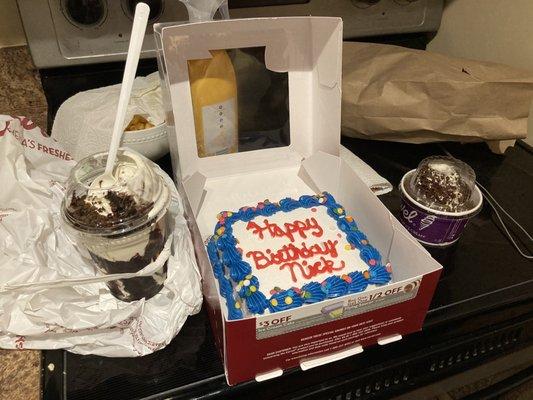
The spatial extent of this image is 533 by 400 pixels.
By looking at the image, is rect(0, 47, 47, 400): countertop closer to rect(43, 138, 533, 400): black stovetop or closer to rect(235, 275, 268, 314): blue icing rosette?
rect(43, 138, 533, 400): black stovetop

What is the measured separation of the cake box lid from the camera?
0.59 m

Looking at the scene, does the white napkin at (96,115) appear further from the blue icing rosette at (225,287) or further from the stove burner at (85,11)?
the blue icing rosette at (225,287)

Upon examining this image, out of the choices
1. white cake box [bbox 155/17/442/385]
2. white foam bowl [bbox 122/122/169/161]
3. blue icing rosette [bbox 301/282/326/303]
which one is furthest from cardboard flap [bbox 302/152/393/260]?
white foam bowl [bbox 122/122/169/161]

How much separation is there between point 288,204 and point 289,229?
0.05 meters

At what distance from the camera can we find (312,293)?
1.69ft

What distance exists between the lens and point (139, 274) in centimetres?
50

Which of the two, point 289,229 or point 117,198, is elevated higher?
point 117,198

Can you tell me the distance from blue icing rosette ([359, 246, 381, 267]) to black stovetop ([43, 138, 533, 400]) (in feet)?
0.29

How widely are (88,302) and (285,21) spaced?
0.45 meters

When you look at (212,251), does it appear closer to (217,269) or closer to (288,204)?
(217,269)

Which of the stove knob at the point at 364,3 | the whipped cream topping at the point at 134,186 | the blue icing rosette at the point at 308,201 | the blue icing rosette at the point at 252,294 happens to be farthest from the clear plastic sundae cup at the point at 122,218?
the stove knob at the point at 364,3

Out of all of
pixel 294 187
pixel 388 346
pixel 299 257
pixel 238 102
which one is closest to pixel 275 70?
pixel 238 102

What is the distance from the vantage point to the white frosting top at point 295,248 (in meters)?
0.55

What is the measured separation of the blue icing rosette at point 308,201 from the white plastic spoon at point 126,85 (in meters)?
0.27
